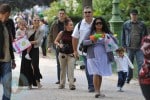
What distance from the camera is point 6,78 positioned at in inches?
381

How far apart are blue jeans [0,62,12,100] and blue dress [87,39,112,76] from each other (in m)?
2.61

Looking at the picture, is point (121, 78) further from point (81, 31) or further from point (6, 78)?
point (6, 78)

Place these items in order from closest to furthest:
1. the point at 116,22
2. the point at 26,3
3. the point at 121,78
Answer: the point at 121,78 < the point at 116,22 < the point at 26,3

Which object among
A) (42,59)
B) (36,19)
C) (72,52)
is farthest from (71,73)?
(42,59)

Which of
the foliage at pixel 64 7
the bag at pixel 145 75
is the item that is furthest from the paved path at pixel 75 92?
the foliage at pixel 64 7

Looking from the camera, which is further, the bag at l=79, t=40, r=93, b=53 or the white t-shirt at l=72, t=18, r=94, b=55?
the white t-shirt at l=72, t=18, r=94, b=55

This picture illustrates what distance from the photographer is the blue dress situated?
1192 cm

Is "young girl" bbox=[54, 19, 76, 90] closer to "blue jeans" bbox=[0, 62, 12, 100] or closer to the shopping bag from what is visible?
the shopping bag

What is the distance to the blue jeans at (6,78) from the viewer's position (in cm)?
969

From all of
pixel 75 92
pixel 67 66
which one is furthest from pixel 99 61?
pixel 67 66

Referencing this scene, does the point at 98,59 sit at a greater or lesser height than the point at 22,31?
lesser

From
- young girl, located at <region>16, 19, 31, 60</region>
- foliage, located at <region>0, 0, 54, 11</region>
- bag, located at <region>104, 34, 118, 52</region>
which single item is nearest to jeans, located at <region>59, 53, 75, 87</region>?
young girl, located at <region>16, 19, 31, 60</region>

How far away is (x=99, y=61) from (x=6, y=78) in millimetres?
2810

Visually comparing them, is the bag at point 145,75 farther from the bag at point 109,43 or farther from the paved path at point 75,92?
the bag at point 109,43
